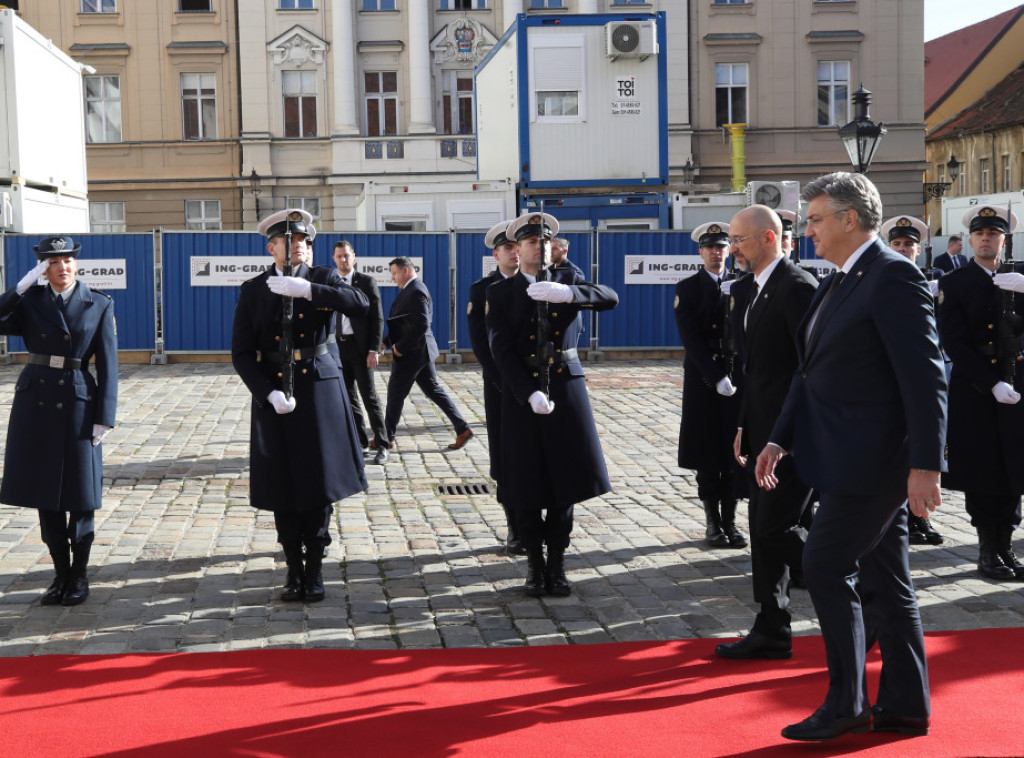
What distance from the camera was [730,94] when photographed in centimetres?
4012

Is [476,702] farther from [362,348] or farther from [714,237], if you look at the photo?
[362,348]

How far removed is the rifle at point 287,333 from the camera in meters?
6.92

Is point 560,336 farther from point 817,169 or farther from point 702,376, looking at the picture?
point 817,169

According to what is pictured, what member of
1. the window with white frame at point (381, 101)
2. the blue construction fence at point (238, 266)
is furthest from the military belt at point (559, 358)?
the window with white frame at point (381, 101)

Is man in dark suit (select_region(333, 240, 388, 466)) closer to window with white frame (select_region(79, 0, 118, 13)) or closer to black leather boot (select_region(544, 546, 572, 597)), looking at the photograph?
Result: black leather boot (select_region(544, 546, 572, 597))

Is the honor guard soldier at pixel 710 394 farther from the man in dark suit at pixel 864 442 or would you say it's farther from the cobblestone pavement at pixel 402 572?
the man in dark suit at pixel 864 442

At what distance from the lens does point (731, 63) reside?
131 feet

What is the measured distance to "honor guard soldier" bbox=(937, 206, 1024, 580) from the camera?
7.37m

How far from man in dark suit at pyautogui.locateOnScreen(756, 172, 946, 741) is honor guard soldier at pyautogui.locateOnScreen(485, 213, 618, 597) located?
2.28m

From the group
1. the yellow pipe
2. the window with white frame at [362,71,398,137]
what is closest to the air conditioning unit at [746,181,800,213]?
the yellow pipe

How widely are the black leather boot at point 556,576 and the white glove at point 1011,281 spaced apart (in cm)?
280

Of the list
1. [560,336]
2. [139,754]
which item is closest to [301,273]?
[560,336]

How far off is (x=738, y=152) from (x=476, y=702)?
35.8 metres

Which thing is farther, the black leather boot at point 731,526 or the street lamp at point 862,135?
the street lamp at point 862,135
